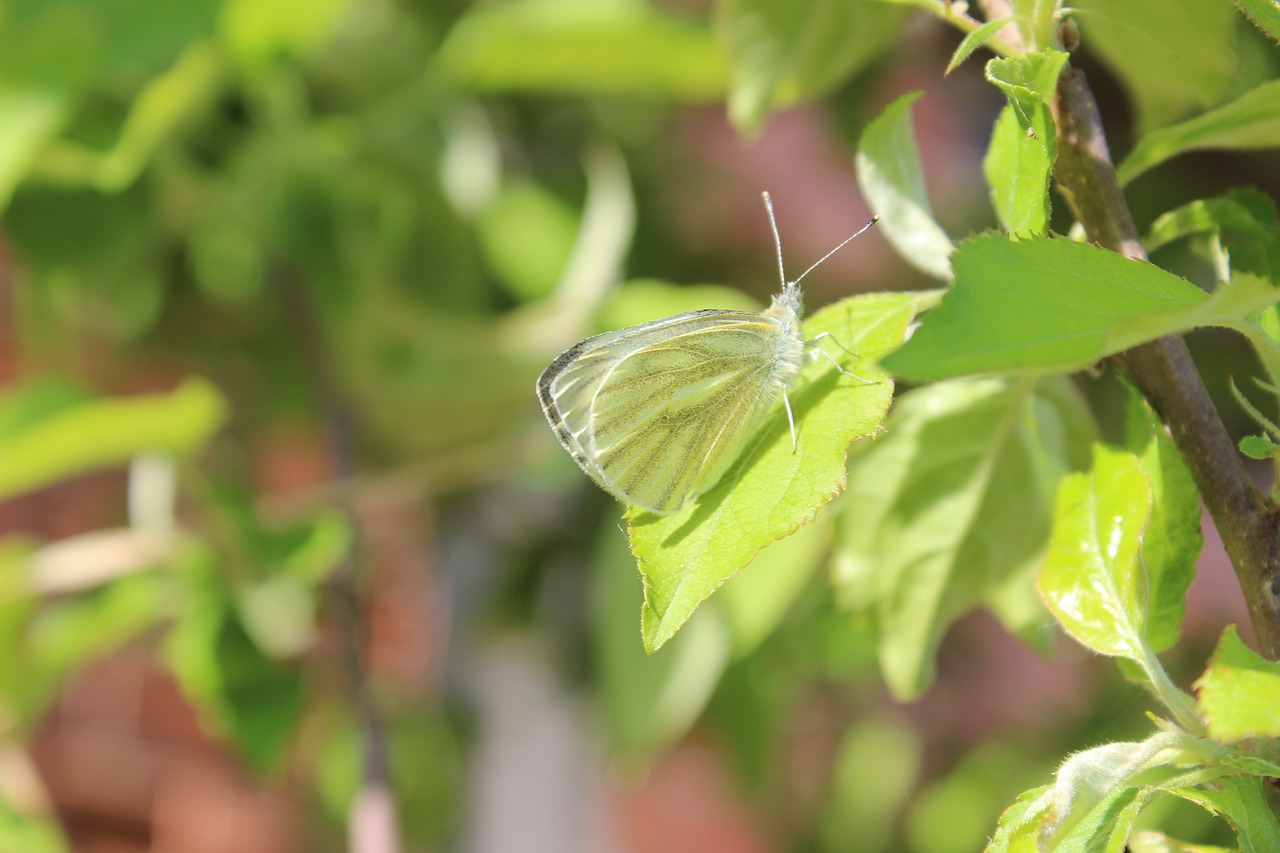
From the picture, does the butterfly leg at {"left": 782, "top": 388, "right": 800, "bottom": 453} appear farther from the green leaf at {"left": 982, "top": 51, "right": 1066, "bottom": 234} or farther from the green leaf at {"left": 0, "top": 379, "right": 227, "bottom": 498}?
the green leaf at {"left": 0, "top": 379, "right": 227, "bottom": 498}

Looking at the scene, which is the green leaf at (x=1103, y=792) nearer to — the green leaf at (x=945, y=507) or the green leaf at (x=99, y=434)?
the green leaf at (x=945, y=507)

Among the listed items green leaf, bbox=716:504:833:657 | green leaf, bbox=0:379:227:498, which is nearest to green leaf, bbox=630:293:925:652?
green leaf, bbox=716:504:833:657

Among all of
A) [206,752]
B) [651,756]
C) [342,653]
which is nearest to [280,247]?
[342,653]

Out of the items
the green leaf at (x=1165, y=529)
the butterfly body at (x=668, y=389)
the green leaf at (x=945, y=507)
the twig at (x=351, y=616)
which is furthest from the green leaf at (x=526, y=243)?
the green leaf at (x=1165, y=529)

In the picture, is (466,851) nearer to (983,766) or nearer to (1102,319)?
(983,766)

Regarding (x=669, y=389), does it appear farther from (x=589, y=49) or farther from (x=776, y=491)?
(x=589, y=49)

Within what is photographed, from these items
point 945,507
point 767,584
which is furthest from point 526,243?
point 945,507

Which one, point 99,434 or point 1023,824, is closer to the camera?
point 1023,824

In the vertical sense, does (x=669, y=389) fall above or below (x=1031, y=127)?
below
